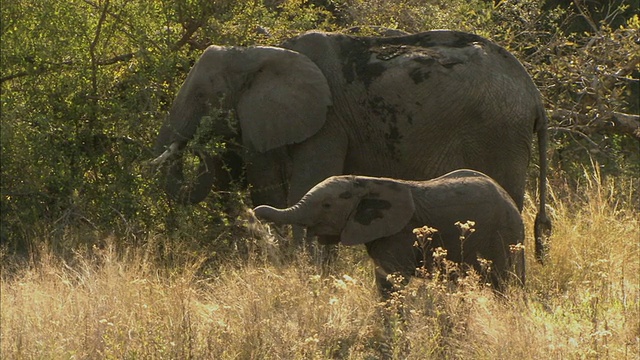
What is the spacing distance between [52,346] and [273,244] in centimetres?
191

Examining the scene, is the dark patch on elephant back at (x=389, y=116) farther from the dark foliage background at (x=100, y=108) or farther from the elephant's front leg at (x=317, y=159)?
the dark foliage background at (x=100, y=108)

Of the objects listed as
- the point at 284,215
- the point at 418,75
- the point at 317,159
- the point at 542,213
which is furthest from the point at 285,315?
the point at 542,213

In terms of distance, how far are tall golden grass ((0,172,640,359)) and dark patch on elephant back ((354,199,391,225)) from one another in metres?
0.43

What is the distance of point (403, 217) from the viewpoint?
7.56m

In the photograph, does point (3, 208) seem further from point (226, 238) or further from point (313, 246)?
point (313, 246)

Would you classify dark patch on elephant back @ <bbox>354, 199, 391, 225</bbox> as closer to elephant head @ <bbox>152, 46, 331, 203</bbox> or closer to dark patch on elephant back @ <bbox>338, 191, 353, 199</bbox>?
dark patch on elephant back @ <bbox>338, 191, 353, 199</bbox>

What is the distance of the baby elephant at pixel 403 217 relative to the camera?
7547 mm

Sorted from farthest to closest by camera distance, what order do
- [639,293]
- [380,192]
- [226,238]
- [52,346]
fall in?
[226,238] → [639,293] → [380,192] → [52,346]

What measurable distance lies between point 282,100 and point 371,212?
216 cm

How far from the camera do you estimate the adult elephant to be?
30.8 feet

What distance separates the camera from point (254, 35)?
35.2 ft

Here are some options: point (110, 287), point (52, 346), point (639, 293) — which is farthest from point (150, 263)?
point (639, 293)

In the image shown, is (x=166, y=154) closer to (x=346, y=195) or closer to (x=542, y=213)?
(x=346, y=195)

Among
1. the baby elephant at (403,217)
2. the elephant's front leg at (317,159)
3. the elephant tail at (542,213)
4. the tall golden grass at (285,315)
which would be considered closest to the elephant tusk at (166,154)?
A: the tall golden grass at (285,315)
